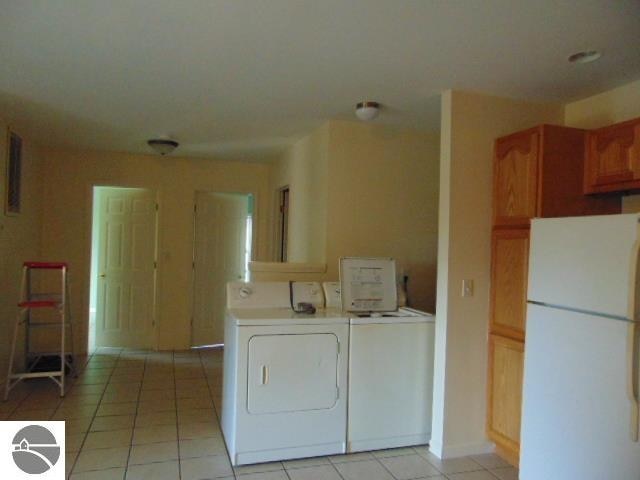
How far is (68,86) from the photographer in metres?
2.85

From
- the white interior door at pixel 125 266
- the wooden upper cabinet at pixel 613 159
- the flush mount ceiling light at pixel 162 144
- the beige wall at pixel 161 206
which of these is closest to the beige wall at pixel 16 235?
the beige wall at pixel 161 206

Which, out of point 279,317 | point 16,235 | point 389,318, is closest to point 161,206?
point 16,235

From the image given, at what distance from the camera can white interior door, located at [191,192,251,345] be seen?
5.48 metres

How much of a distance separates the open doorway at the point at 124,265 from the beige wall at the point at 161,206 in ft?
0.49

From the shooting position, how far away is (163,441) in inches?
114

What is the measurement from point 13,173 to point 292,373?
308 cm

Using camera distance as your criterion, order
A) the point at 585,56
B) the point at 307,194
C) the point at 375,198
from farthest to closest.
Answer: the point at 307,194 → the point at 375,198 → the point at 585,56

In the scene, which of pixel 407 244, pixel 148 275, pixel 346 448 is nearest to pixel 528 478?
pixel 346 448

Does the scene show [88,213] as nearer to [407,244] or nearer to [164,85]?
[164,85]

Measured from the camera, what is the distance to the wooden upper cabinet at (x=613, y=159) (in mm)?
2281

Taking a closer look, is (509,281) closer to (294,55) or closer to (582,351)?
(582,351)

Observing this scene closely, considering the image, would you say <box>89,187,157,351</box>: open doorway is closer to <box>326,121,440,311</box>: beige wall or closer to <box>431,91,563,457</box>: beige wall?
<box>326,121,440,311</box>: beige wall

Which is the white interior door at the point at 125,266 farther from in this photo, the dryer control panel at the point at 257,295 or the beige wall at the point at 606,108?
the beige wall at the point at 606,108

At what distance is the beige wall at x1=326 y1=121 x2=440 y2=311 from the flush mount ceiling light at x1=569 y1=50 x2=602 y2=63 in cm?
155
